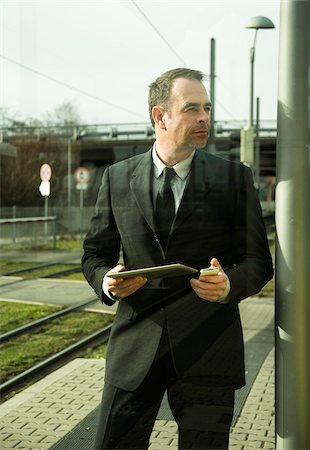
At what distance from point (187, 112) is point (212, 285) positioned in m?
0.55

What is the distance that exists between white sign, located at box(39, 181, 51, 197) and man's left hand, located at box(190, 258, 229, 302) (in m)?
1.67

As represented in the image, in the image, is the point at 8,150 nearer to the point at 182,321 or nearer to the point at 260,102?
the point at 260,102

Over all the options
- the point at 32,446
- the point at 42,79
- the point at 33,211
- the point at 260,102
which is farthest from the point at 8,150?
the point at 260,102

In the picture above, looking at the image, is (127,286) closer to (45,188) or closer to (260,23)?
(260,23)

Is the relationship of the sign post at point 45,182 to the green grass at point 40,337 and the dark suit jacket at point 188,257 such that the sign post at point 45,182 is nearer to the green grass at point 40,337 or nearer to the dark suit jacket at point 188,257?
the dark suit jacket at point 188,257

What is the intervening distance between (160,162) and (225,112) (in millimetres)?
798

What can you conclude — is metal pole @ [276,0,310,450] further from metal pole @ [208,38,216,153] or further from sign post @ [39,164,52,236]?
sign post @ [39,164,52,236]

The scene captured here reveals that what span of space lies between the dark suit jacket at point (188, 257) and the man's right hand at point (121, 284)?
10 cm

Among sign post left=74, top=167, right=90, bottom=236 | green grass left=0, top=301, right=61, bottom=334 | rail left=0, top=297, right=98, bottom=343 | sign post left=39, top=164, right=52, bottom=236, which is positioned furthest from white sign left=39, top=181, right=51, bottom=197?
green grass left=0, top=301, right=61, bottom=334

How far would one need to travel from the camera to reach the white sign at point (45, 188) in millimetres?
3814

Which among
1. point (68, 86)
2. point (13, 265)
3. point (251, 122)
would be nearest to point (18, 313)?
point (13, 265)

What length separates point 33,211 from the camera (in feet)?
14.0

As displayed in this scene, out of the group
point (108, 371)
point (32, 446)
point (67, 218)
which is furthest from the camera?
point (67, 218)

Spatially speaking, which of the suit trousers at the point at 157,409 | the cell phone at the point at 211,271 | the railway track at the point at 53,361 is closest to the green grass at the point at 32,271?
the railway track at the point at 53,361
